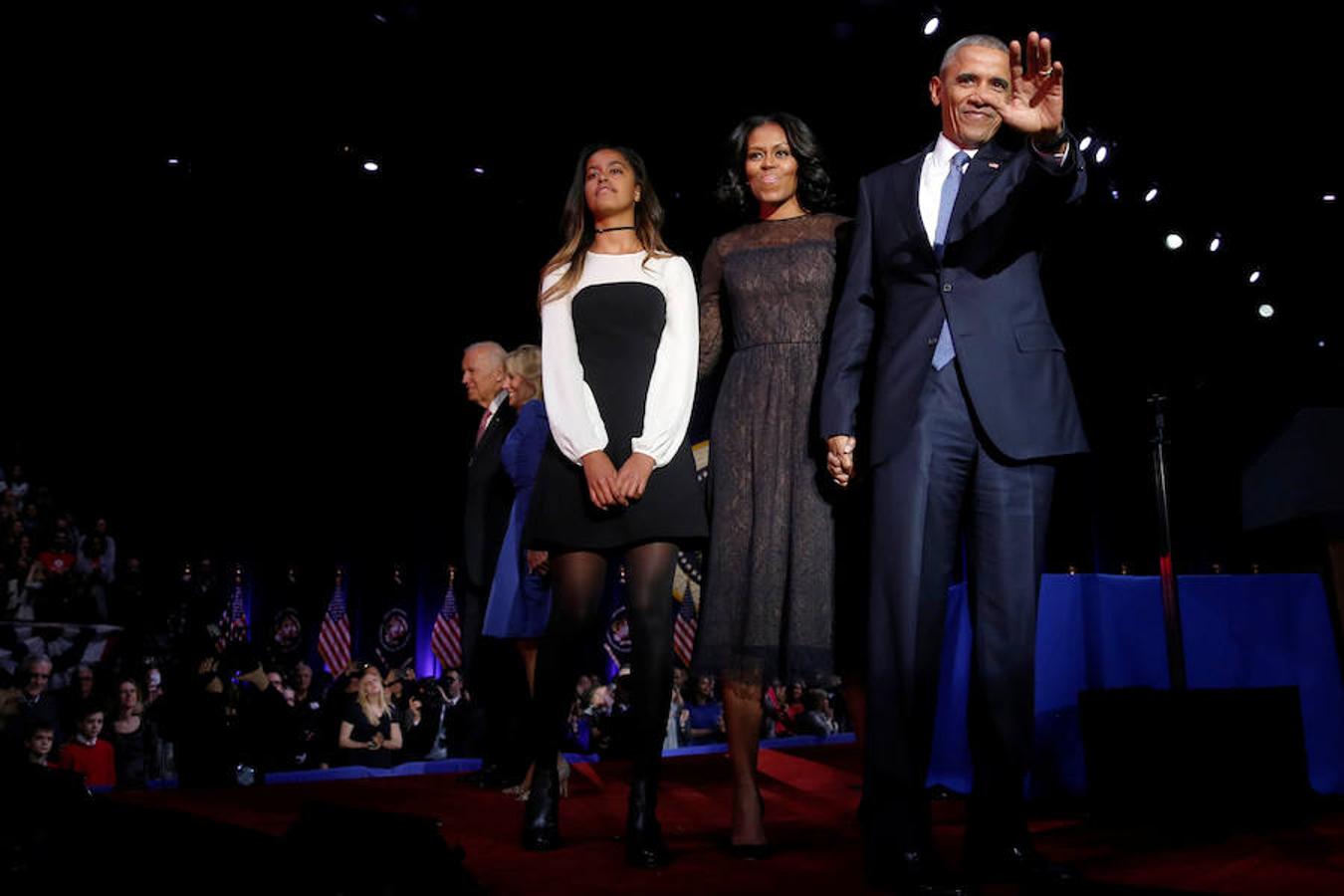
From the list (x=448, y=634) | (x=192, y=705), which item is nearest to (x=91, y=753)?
(x=192, y=705)

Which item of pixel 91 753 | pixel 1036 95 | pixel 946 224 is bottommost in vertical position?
pixel 91 753

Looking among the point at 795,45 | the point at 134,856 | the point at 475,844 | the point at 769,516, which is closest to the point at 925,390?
the point at 769,516

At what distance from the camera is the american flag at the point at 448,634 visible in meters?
15.0

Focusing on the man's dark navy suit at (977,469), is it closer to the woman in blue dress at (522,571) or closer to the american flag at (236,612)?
the woman in blue dress at (522,571)

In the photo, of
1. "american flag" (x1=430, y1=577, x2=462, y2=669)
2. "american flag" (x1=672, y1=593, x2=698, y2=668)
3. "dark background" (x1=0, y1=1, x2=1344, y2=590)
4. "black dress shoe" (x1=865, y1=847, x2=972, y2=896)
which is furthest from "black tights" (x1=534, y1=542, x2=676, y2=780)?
"american flag" (x1=430, y1=577, x2=462, y2=669)

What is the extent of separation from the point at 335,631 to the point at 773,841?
14971 mm

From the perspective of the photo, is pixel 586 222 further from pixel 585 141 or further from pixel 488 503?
pixel 585 141

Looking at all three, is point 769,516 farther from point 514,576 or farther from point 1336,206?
point 1336,206

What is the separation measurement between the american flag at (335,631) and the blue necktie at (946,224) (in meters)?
15.2

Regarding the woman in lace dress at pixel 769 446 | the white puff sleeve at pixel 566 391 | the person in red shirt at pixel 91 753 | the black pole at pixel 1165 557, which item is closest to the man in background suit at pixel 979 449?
the woman in lace dress at pixel 769 446

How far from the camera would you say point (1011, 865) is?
186 centimetres

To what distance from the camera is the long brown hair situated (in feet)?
8.50

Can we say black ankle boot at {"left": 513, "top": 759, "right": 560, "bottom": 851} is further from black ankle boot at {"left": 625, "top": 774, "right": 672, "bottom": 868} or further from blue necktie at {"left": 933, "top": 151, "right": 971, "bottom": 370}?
blue necktie at {"left": 933, "top": 151, "right": 971, "bottom": 370}

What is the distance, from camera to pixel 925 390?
2.05m
